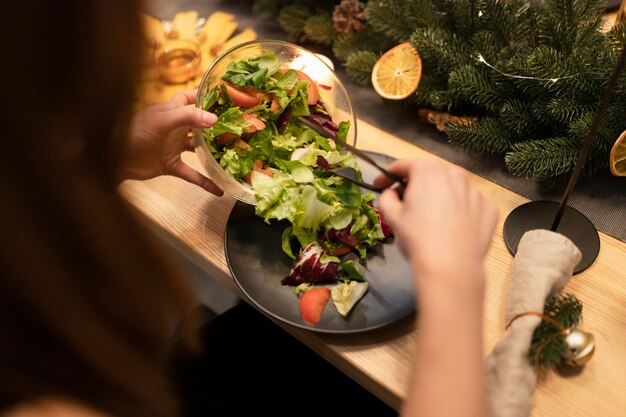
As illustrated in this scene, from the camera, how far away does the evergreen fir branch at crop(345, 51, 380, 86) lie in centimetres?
138

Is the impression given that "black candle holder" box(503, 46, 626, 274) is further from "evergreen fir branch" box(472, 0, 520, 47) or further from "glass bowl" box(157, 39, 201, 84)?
"glass bowl" box(157, 39, 201, 84)

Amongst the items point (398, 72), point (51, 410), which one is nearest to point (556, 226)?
point (398, 72)

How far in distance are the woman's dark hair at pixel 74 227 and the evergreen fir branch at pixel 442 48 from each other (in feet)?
2.48

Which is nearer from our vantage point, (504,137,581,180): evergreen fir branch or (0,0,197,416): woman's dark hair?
(0,0,197,416): woman's dark hair

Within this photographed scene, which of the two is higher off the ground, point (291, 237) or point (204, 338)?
point (291, 237)

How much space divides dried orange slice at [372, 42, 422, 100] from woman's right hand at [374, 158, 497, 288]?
585 mm

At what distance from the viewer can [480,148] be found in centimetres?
121

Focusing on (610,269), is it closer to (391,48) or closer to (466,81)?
(466,81)

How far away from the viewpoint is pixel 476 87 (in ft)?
3.82

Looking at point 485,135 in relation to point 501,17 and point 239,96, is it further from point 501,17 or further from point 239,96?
point 239,96

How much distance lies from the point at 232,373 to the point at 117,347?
399 mm

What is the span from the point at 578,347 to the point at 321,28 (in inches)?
42.7

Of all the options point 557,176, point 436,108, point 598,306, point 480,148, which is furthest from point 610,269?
point 436,108

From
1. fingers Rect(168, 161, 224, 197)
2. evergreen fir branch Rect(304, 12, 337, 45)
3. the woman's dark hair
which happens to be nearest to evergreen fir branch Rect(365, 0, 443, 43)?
evergreen fir branch Rect(304, 12, 337, 45)
